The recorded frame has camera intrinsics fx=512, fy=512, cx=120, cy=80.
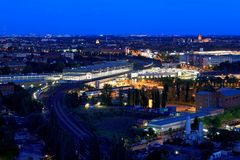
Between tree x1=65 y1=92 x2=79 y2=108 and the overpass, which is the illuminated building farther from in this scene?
tree x1=65 y1=92 x2=79 y2=108

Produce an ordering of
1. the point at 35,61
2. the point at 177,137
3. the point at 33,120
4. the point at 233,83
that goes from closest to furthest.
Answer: the point at 177,137, the point at 33,120, the point at 233,83, the point at 35,61

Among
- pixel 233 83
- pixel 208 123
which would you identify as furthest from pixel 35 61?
pixel 208 123

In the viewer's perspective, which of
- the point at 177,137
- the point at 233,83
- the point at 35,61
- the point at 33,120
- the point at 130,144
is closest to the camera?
the point at 130,144

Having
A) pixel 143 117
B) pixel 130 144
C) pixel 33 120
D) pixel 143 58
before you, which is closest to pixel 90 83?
pixel 143 117

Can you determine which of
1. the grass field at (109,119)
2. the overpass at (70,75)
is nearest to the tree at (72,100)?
the grass field at (109,119)

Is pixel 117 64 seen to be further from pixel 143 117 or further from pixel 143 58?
pixel 143 117

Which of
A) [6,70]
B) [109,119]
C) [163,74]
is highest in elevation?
[6,70]

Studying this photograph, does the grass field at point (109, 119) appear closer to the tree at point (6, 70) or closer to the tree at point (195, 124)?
the tree at point (195, 124)

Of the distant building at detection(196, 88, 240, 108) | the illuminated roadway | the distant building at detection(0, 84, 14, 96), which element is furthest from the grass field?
the distant building at detection(0, 84, 14, 96)

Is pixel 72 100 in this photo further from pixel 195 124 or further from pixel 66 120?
pixel 195 124

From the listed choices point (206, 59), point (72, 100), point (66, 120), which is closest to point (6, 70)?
point (72, 100)

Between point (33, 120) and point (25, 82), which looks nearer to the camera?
point (33, 120)
